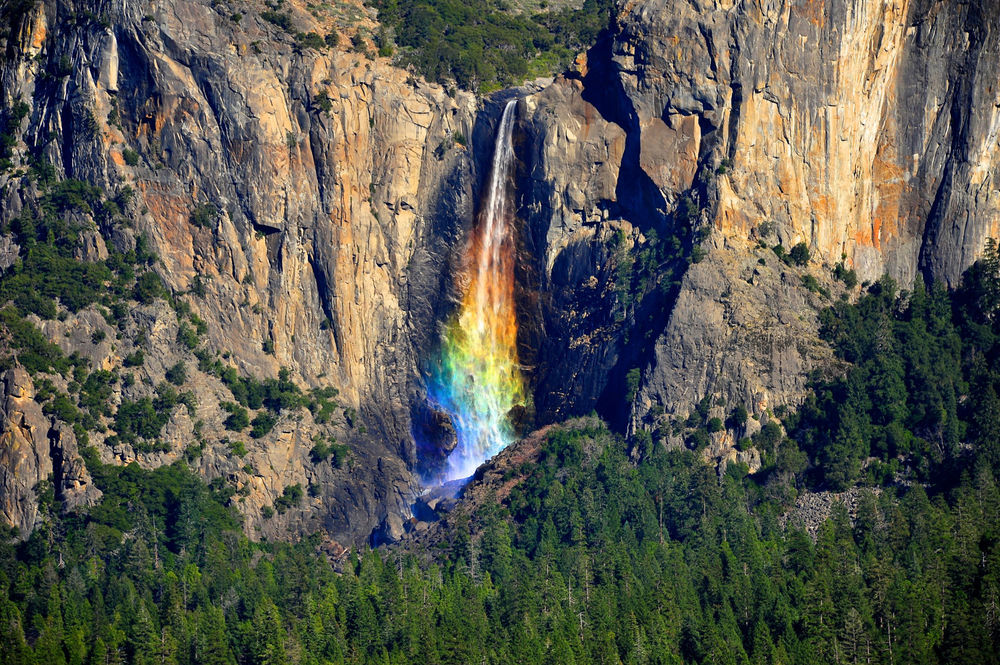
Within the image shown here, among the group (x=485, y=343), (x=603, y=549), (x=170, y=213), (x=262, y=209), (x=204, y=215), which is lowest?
(x=603, y=549)

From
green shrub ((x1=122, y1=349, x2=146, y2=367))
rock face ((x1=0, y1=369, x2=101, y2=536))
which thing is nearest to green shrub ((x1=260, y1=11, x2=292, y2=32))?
green shrub ((x1=122, y1=349, x2=146, y2=367))

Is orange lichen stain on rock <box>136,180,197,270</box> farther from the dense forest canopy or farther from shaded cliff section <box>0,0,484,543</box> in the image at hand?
the dense forest canopy

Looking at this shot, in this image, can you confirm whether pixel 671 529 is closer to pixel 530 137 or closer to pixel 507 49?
pixel 530 137

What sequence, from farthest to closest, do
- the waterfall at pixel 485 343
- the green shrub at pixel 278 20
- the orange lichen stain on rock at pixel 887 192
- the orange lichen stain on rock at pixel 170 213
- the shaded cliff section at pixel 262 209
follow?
the green shrub at pixel 278 20, the waterfall at pixel 485 343, the orange lichen stain on rock at pixel 170 213, the shaded cliff section at pixel 262 209, the orange lichen stain on rock at pixel 887 192

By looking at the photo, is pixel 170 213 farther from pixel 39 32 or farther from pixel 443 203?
pixel 443 203

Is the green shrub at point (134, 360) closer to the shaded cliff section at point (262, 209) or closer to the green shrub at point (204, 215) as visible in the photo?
the shaded cliff section at point (262, 209)

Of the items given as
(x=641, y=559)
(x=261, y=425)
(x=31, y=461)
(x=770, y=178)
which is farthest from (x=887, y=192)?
(x=31, y=461)

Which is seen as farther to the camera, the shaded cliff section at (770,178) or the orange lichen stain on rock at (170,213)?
the orange lichen stain on rock at (170,213)

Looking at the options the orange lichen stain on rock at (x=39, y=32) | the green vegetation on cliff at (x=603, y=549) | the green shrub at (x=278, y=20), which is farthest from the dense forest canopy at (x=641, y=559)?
the green shrub at (x=278, y=20)
